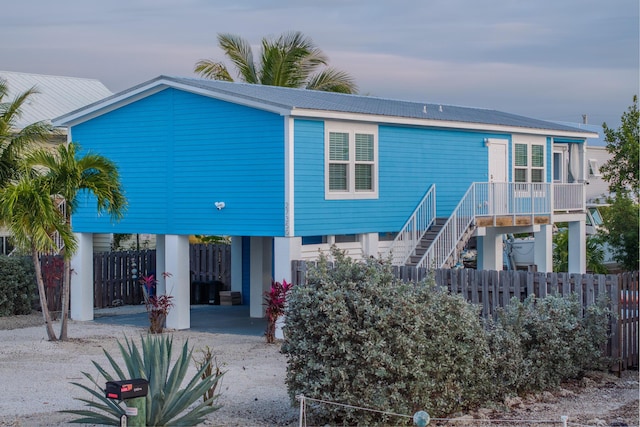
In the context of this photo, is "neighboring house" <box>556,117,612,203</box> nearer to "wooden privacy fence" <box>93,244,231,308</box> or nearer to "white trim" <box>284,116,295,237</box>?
"wooden privacy fence" <box>93,244,231,308</box>

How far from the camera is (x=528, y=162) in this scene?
1078 inches

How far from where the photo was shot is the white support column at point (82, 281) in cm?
2452

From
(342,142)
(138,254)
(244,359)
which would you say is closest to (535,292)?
(244,359)

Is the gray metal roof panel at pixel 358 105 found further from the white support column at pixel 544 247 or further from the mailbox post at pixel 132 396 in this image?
the mailbox post at pixel 132 396

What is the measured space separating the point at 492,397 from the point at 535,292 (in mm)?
4039

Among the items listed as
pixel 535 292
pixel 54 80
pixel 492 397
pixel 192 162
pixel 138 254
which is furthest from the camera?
pixel 54 80

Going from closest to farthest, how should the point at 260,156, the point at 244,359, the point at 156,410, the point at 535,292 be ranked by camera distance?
the point at 156,410, the point at 535,292, the point at 244,359, the point at 260,156

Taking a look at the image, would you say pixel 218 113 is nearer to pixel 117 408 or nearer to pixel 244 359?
pixel 244 359

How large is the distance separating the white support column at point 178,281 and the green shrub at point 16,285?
4.69 metres

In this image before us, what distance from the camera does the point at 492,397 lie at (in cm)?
1277

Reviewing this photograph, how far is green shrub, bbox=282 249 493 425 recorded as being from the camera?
11.3 m

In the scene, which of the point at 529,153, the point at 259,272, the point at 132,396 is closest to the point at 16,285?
the point at 259,272

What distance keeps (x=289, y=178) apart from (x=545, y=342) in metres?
7.87

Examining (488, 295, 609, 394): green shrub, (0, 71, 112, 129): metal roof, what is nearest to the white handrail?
(488, 295, 609, 394): green shrub
